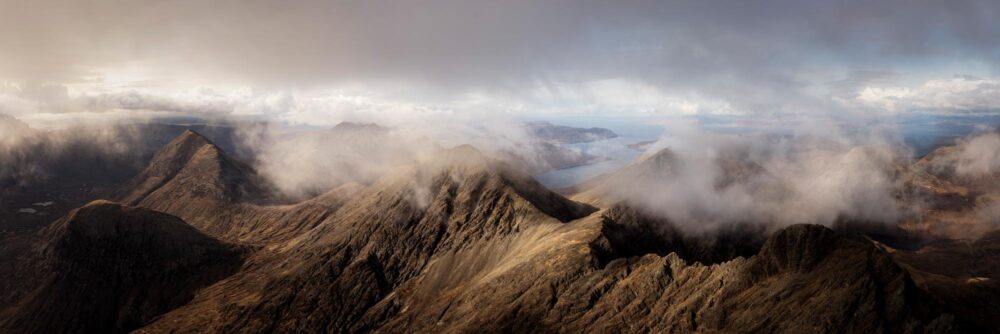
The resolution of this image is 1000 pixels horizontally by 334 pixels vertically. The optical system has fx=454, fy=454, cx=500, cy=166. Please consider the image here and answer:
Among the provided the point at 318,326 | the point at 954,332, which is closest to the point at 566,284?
the point at 954,332

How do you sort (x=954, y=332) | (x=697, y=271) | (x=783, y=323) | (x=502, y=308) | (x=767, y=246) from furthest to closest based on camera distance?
1. (x=502, y=308)
2. (x=697, y=271)
3. (x=767, y=246)
4. (x=783, y=323)
5. (x=954, y=332)

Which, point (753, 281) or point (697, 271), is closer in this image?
point (753, 281)

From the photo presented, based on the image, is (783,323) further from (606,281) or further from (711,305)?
(606,281)

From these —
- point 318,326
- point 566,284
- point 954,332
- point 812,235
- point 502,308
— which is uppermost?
point 812,235

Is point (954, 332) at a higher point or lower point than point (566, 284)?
higher

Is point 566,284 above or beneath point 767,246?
beneath

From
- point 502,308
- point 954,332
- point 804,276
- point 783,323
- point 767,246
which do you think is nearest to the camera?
point 954,332

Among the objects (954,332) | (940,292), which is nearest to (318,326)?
(954,332)

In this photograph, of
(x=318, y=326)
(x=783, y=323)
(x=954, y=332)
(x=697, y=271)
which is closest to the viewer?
(x=954, y=332)

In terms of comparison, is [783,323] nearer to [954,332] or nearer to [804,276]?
[804,276]
